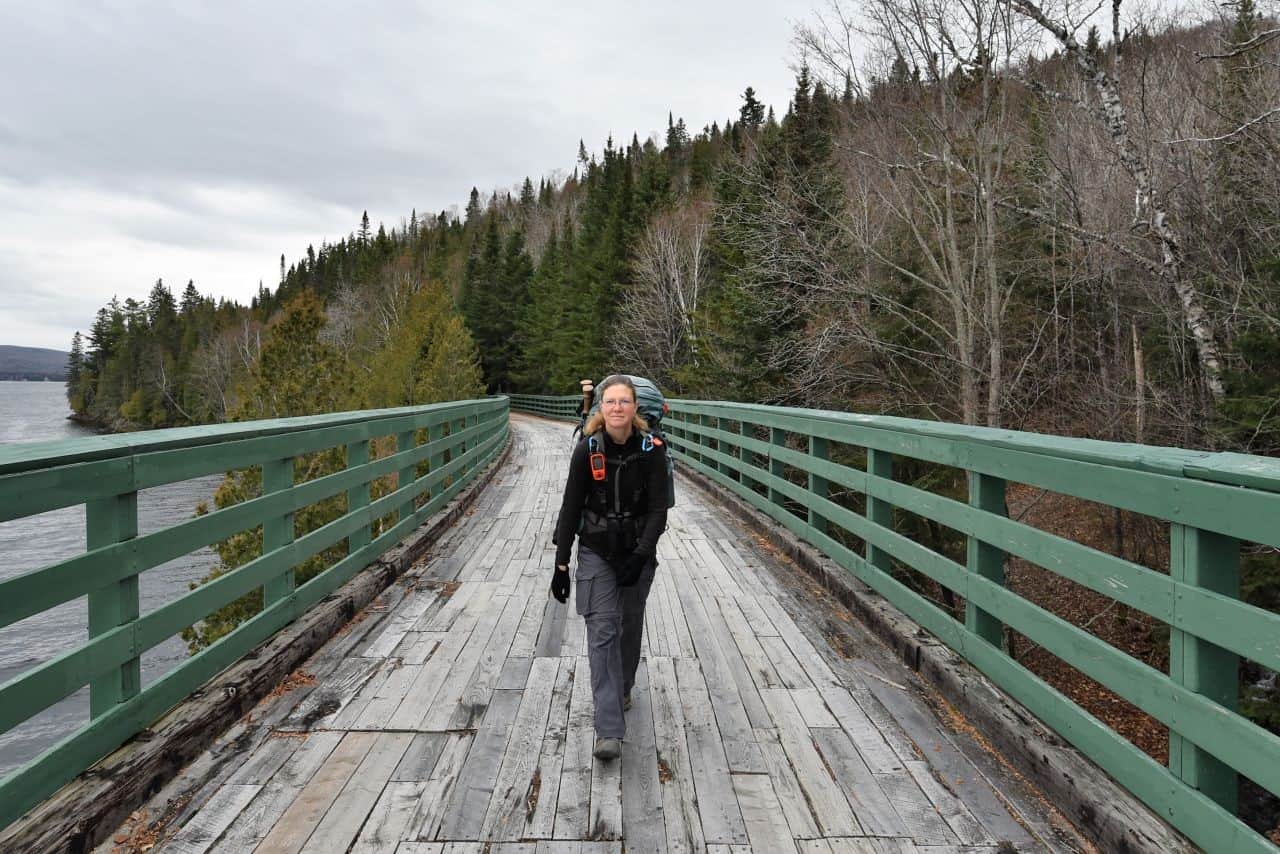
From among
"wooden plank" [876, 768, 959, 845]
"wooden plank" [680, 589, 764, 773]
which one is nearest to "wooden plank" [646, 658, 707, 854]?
"wooden plank" [680, 589, 764, 773]

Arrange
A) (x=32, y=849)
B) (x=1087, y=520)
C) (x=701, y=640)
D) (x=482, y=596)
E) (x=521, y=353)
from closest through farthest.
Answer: (x=32, y=849)
(x=701, y=640)
(x=482, y=596)
(x=1087, y=520)
(x=521, y=353)

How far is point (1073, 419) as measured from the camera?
14562 mm

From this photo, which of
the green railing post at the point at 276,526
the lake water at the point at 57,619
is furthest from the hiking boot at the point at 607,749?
the lake water at the point at 57,619

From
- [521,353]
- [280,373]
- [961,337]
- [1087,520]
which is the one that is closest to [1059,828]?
[961,337]

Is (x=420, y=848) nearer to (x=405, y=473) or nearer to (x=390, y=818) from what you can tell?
(x=390, y=818)

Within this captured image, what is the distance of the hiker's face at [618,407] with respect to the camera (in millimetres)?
3412

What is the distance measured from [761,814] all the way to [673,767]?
18.5 inches

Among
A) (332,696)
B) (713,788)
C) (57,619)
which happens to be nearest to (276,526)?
(332,696)

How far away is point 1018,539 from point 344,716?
313 cm

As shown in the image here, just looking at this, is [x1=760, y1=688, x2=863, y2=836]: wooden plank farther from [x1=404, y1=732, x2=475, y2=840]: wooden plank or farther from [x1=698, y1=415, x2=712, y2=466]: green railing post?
[x1=698, y1=415, x2=712, y2=466]: green railing post

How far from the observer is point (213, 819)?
279 centimetres

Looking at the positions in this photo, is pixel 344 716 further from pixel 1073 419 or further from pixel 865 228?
pixel 1073 419

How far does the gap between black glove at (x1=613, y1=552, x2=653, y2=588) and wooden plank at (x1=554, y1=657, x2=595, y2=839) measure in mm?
695

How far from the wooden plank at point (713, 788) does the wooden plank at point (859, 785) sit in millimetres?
433
